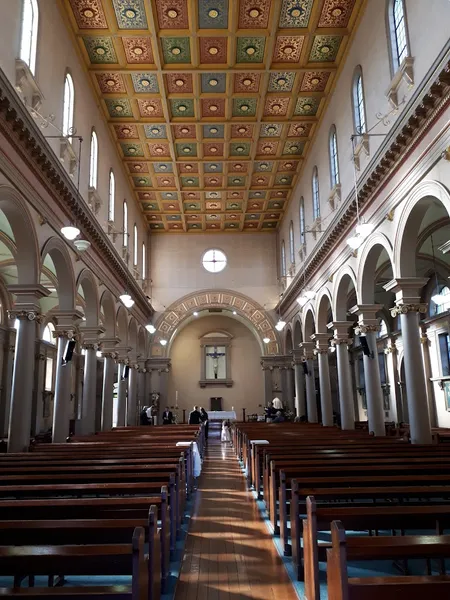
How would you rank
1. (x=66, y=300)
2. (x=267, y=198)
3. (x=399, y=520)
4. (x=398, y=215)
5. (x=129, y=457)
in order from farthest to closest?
(x=267, y=198) < (x=66, y=300) < (x=398, y=215) < (x=129, y=457) < (x=399, y=520)

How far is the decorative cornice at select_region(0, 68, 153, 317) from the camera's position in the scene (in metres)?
10.1

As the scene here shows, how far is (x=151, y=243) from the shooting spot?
1280 inches

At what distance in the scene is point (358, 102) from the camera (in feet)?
52.6

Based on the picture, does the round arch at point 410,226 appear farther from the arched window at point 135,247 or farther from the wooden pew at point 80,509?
the arched window at point 135,247

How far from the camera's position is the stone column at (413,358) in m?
12.1

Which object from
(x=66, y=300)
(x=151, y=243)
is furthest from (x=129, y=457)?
(x=151, y=243)

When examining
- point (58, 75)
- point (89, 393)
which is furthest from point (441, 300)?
point (58, 75)

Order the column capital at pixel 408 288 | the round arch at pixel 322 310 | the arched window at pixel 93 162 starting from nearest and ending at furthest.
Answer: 1. the column capital at pixel 408 288
2. the arched window at pixel 93 162
3. the round arch at pixel 322 310

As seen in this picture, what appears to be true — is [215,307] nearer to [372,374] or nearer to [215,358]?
[215,358]

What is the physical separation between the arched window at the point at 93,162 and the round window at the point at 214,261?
46.3 feet

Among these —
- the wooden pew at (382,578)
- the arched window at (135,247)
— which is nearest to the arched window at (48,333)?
the arched window at (135,247)

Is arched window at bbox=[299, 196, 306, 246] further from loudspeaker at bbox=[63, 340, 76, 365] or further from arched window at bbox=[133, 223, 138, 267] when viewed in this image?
loudspeaker at bbox=[63, 340, 76, 365]

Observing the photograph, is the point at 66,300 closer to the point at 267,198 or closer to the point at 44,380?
the point at 44,380

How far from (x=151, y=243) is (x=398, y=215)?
21.9 meters
